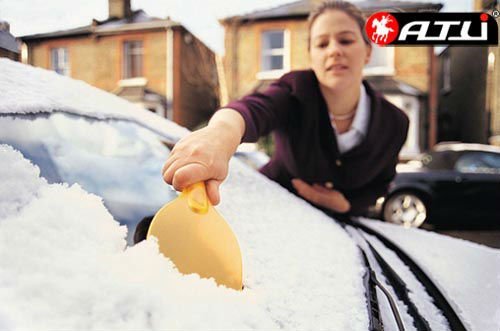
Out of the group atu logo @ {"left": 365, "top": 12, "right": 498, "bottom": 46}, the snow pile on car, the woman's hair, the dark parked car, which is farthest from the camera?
the dark parked car

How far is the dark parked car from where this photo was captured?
96cm

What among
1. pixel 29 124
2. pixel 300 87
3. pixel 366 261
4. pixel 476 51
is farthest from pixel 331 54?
pixel 29 124

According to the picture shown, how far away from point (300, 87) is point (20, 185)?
21.1 inches

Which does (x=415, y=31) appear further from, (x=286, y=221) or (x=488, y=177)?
(x=488, y=177)

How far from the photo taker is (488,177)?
1.00m

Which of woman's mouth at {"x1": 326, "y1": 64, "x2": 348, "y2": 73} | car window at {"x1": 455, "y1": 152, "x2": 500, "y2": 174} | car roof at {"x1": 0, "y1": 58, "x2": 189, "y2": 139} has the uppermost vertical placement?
woman's mouth at {"x1": 326, "y1": 64, "x2": 348, "y2": 73}

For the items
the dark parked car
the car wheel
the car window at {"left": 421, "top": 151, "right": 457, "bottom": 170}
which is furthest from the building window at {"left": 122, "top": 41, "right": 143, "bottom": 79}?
the car wheel

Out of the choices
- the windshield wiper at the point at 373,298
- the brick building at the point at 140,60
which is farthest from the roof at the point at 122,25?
the windshield wiper at the point at 373,298

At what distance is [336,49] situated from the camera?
0.72m

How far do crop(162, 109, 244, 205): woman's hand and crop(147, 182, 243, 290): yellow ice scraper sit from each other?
1 centimetres

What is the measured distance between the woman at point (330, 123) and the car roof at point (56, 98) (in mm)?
224

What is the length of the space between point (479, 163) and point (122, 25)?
963mm

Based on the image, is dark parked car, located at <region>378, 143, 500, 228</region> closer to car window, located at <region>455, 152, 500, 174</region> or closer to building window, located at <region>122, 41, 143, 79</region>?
car window, located at <region>455, 152, 500, 174</region>

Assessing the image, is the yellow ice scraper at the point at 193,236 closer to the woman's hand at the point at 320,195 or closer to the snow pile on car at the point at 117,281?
the snow pile on car at the point at 117,281
